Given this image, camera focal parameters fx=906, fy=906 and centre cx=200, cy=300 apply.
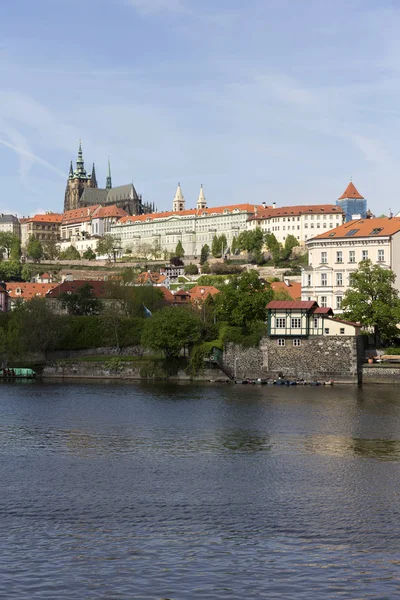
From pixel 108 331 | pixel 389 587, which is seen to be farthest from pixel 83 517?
pixel 108 331

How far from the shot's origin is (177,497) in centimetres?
2848

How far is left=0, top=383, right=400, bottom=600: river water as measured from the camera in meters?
21.4

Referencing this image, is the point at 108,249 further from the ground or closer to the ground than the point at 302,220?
closer to the ground

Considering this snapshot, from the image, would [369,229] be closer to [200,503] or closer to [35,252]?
[200,503]

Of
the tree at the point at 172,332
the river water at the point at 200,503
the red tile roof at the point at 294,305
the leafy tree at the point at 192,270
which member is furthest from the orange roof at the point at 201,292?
the river water at the point at 200,503

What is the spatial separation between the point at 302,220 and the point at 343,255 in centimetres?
9985

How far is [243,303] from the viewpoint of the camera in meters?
68.0

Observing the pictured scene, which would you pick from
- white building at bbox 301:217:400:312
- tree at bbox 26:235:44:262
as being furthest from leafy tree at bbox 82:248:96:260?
white building at bbox 301:217:400:312

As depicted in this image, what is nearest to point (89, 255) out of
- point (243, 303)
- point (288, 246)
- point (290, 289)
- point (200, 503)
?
point (288, 246)

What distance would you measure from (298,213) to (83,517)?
150156 millimetres

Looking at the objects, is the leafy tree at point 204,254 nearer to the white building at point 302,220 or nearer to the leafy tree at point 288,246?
the white building at point 302,220

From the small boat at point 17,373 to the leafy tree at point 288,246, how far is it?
92.7 metres

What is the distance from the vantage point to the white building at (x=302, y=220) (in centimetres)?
17025

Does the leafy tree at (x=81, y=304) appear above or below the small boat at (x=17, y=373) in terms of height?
above
